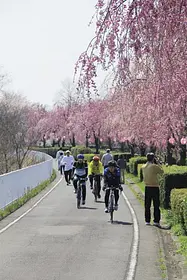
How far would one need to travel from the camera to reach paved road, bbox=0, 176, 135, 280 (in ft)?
29.1

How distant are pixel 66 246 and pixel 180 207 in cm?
284

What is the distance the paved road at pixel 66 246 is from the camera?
8.88 metres

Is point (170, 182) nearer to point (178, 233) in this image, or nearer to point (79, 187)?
point (79, 187)

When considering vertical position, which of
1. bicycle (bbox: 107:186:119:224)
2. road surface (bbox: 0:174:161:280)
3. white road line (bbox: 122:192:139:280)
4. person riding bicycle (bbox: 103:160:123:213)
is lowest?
white road line (bbox: 122:192:139:280)

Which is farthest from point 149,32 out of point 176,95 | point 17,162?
point 17,162

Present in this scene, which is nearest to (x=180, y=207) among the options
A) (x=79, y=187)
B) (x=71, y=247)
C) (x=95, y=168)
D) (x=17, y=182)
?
(x=71, y=247)

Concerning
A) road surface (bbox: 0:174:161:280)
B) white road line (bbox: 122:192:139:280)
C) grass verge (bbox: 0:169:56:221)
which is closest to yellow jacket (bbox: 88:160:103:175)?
grass verge (bbox: 0:169:56:221)

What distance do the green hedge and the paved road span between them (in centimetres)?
115

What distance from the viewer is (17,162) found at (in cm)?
4016

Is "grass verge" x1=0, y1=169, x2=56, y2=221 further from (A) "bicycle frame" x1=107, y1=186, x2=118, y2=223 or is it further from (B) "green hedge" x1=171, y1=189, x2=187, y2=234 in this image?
(B) "green hedge" x1=171, y1=189, x2=187, y2=234

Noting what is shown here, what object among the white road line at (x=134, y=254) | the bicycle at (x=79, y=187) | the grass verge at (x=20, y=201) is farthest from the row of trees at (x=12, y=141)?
the white road line at (x=134, y=254)

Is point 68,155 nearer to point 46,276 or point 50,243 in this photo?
point 50,243

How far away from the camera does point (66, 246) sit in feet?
36.5

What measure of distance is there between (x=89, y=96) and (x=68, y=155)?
21.5 metres
